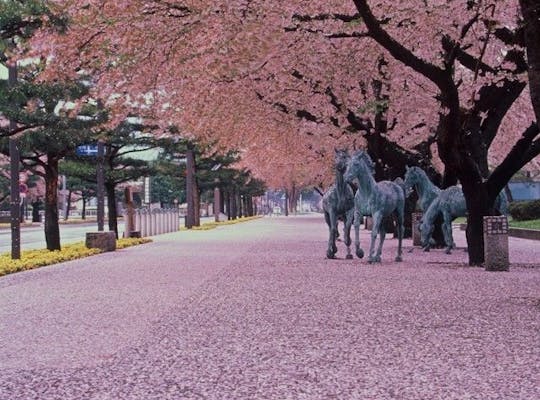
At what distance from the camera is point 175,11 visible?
13.6 m

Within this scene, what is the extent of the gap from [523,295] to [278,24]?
5.76m

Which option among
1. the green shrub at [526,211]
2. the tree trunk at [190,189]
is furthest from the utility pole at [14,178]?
the tree trunk at [190,189]

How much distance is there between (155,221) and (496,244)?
24643 millimetres

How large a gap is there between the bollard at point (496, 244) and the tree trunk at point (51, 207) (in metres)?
12.7

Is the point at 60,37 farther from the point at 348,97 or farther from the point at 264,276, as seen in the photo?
the point at 348,97

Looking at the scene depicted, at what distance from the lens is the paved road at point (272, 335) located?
598cm

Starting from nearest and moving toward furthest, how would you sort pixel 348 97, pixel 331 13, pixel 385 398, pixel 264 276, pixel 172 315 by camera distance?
pixel 385 398 → pixel 172 315 → pixel 331 13 → pixel 264 276 → pixel 348 97

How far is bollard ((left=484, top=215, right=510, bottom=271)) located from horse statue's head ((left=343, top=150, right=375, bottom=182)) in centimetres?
307

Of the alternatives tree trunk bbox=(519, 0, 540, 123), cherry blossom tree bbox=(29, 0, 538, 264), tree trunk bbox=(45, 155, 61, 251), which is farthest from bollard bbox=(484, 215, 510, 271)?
tree trunk bbox=(45, 155, 61, 251)

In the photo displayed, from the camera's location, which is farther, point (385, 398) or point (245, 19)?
point (245, 19)

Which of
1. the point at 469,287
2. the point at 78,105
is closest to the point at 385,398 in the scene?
the point at 469,287

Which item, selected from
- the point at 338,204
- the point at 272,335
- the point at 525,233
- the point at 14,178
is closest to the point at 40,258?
the point at 14,178

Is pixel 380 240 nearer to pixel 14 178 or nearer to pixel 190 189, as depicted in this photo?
pixel 14 178

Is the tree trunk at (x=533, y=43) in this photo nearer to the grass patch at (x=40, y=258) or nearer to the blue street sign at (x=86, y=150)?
the grass patch at (x=40, y=258)
